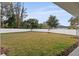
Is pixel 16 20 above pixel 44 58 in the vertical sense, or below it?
above

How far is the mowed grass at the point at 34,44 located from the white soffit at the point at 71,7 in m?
0.33

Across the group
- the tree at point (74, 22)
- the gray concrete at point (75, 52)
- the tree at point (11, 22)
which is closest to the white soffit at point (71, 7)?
the tree at point (74, 22)

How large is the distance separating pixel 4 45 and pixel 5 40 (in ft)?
0.20

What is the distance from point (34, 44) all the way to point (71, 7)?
2.11 ft

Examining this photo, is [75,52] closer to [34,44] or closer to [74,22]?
[74,22]

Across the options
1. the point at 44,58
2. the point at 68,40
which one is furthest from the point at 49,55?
the point at 68,40

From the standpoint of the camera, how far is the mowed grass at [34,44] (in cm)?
346

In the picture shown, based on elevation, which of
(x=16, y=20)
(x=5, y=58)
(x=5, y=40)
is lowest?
(x=5, y=58)

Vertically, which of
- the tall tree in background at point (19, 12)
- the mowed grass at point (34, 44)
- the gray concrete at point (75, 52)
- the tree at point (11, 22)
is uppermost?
the tall tree in background at point (19, 12)

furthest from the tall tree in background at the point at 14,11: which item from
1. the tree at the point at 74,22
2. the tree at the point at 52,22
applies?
the tree at the point at 74,22

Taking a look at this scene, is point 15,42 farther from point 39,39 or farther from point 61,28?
point 61,28

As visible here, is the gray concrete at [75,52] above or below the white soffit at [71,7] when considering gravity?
below

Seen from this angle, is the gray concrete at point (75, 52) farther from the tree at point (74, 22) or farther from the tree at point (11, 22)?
the tree at point (11, 22)

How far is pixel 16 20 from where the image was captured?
3471 millimetres
